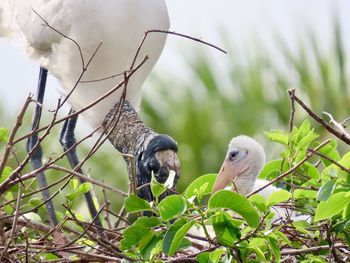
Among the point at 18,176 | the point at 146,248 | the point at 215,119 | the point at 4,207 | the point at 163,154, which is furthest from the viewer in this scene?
the point at 215,119

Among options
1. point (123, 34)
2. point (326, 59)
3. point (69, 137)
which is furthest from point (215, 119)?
point (123, 34)

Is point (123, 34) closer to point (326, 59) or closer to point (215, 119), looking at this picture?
point (215, 119)

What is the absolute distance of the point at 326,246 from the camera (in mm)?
3248

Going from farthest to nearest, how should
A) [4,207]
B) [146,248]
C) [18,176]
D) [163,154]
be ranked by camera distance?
[163,154], [4,207], [18,176], [146,248]

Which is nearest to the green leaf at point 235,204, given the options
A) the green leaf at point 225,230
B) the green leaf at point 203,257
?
the green leaf at point 225,230

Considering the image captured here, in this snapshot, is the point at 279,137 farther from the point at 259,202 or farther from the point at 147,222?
the point at 147,222

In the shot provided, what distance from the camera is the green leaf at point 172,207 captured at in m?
3.09

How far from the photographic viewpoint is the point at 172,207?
310 cm

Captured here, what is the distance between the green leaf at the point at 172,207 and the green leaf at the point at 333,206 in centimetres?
37

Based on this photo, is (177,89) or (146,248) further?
(177,89)

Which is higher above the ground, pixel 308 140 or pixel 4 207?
pixel 308 140

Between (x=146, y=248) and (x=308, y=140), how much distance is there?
667mm

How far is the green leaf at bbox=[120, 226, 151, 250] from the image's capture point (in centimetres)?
318

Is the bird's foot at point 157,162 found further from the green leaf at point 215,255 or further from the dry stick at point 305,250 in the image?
the green leaf at point 215,255
